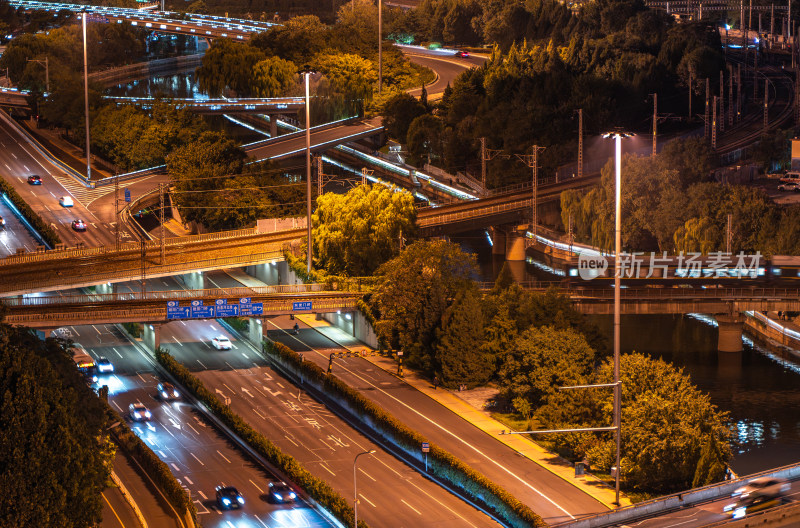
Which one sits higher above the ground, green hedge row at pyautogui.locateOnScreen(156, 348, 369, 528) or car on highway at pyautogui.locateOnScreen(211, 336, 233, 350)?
green hedge row at pyautogui.locateOnScreen(156, 348, 369, 528)

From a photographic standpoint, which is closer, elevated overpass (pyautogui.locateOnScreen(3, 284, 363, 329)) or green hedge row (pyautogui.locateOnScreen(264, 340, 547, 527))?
green hedge row (pyautogui.locateOnScreen(264, 340, 547, 527))

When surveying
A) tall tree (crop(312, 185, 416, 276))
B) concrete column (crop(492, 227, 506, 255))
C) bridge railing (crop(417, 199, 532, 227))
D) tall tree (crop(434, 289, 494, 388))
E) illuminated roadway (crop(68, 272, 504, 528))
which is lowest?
concrete column (crop(492, 227, 506, 255))

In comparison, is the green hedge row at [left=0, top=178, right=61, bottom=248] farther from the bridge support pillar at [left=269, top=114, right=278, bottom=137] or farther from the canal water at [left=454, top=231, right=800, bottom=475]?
the canal water at [left=454, top=231, right=800, bottom=475]

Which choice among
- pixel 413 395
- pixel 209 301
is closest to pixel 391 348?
pixel 413 395

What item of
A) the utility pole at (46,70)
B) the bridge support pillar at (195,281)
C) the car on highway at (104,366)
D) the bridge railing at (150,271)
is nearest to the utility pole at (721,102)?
the bridge railing at (150,271)

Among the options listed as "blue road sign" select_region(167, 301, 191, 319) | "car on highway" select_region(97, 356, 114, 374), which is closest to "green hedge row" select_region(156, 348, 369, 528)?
"blue road sign" select_region(167, 301, 191, 319)

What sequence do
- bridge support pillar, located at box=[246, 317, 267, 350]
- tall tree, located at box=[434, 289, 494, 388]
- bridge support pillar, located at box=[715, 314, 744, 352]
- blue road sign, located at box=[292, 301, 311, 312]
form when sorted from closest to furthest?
tall tree, located at box=[434, 289, 494, 388]
blue road sign, located at box=[292, 301, 311, 312]
bridge support pillar, located at box=[246, 317, 267, 350]
bridge support pillar, located at box=[715, 314, 744, 352]
